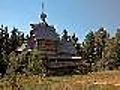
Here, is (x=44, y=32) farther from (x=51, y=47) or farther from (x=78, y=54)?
(x=78, y=54)

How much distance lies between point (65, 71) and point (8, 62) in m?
9.87

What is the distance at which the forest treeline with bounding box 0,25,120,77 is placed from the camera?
4209cm

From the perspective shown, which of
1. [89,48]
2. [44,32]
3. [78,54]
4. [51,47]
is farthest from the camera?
[89,48]

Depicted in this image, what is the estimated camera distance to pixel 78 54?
6106cm

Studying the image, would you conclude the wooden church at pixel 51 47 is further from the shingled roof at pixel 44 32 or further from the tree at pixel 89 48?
the tree at pixel 89 48

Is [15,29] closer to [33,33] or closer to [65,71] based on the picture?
[33,33]

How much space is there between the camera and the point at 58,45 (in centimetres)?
5331

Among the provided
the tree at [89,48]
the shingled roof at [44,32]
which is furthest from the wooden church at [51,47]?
the tree at [89,48]

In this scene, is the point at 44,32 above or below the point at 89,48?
above

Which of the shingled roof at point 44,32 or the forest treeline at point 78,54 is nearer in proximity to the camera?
the forest treeline at point 78,54

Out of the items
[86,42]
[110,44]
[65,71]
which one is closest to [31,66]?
[65,71]

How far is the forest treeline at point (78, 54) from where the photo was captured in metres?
42.1

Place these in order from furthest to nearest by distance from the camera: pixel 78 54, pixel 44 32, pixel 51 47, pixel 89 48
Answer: pixel 89 48
pixel 78 54
pixel 44 32
pixel 51 47

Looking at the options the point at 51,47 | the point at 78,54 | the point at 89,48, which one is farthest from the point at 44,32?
the point at 89,48
